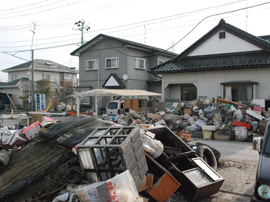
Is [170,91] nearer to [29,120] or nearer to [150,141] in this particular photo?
[29,120]

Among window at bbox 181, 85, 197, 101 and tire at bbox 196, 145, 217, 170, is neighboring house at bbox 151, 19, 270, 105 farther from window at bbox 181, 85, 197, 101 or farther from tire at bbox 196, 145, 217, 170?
tire at bbox 196, 145, 217, 170

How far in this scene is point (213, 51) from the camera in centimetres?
1784

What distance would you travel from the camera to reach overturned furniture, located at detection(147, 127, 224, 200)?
473 centimetres

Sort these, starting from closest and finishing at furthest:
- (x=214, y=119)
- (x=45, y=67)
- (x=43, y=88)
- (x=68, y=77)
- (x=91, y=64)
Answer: (x=214, y=119) → (x=91, y=64) → (x=43, y=88) → (x=45, y=67) → (x=68, y=77)

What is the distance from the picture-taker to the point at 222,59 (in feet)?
56.4

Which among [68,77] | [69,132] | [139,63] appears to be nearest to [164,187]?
[69,132]

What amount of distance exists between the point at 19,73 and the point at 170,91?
97.0 feet

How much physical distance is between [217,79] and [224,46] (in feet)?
8.28

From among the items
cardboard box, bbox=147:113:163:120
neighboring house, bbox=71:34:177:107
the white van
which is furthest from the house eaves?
cardboard box, bbox=147:113:163:120

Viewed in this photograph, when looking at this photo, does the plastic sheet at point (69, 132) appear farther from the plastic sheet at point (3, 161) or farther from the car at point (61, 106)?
the car at point (61, 106)

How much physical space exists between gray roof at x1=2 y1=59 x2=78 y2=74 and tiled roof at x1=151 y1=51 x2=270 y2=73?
81.6 ft

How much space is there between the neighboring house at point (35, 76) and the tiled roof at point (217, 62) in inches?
747

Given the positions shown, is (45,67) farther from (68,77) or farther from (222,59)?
(222,59)

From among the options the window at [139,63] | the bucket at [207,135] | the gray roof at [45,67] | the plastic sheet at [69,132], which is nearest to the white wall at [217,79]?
the bucket at [207,135]
